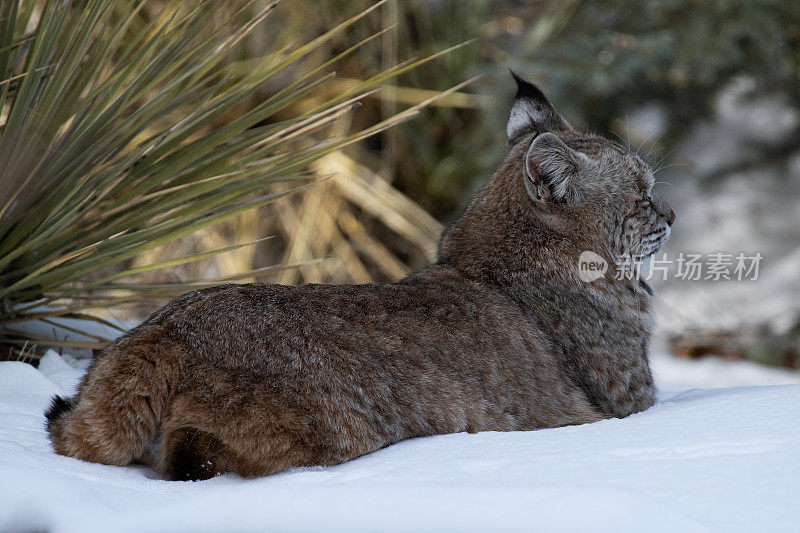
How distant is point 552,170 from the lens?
304 centimetres

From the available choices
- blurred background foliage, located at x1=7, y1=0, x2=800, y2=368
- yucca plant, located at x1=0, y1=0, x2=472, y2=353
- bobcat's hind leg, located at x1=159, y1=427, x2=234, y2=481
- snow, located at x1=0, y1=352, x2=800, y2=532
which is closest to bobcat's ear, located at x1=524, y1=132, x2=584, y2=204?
yucca plant, located at x1=0, y1=0, x2=472, y2=353

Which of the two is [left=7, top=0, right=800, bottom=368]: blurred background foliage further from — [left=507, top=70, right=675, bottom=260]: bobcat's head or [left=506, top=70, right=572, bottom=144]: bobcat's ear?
[left=507, top=70, right=675, bottom=260]: bobcat's head

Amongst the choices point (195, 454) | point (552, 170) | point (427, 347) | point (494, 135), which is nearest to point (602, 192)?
point (552, 170)

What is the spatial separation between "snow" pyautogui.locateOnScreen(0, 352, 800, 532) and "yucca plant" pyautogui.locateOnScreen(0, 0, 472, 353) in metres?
0.90

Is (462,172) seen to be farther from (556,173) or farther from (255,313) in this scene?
(255,313)

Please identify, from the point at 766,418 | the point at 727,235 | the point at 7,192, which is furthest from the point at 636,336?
the point at 727,235

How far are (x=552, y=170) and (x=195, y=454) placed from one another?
1559mm

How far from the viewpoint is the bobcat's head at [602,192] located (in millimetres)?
3064

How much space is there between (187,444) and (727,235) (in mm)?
6481

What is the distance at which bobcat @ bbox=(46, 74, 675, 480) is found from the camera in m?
2.19

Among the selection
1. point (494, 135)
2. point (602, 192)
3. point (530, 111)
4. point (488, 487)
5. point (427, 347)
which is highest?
point (494, 135)

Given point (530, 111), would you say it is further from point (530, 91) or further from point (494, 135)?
point (494, 135)

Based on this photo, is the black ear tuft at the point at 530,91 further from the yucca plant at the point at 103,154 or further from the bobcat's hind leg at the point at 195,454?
the bobcat's hind leg at the point at 195,454

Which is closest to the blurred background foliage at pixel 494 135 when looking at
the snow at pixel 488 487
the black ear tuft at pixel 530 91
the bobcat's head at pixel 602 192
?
the black ear tuft at pixel 530 91
